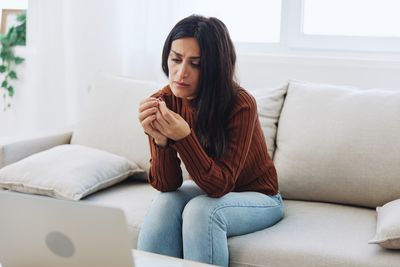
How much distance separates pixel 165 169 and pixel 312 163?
0.55m

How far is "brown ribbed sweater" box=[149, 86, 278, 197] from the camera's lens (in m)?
1.90

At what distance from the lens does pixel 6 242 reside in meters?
1.31

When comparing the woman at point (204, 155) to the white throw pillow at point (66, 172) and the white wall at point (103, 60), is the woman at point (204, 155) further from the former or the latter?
the white wall at point (103, 60)

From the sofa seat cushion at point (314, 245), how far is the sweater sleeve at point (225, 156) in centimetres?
17

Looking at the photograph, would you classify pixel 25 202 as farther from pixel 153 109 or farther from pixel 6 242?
pixel 153 109

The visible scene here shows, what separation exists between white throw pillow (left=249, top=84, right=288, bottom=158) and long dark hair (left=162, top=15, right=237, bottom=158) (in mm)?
469

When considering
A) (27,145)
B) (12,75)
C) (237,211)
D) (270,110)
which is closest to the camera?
(237,211)

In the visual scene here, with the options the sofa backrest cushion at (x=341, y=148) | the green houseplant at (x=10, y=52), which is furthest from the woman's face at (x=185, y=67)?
the green houseplant at (x=10, y=52)

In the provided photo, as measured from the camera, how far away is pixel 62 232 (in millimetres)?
1228

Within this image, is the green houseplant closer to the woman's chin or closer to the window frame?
the window frame

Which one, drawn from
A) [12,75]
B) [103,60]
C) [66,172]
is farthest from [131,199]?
[12,75]

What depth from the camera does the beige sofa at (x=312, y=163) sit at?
1.92m

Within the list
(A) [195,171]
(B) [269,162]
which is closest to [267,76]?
(B) [269,162]

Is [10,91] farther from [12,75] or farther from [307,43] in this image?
[307,43]
